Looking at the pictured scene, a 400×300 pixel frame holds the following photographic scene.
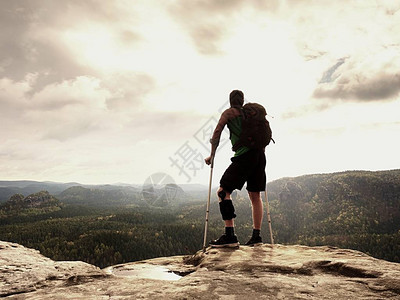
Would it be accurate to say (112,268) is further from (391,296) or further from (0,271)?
(391,296)

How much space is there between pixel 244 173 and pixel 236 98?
2450 millimetres

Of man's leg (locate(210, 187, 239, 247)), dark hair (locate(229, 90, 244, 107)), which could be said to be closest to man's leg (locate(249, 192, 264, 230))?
man's leg (locate(210, 187, 239, 247))

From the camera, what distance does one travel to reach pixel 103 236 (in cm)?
10319

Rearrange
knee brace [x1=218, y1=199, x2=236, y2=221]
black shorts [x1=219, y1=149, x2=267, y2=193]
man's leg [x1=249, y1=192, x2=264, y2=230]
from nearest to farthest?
knee brace [x1=218, y1=199, x2=236, y2=221] → black shorts [x1=219, y1=149, x2=267, y2=193] → man's leg [x1=249, y1=192, x2=264, y2=230]

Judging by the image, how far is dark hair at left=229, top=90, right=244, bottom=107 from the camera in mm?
7855

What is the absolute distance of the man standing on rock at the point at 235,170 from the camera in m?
7.37

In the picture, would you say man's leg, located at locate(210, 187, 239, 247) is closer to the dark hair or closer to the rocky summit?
the rocky summit

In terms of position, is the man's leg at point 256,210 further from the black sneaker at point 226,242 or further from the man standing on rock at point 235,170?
the black sneaker at point 226,242

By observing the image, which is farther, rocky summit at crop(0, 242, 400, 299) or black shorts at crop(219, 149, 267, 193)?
black shorts at crop(219, 149, 267, 193)

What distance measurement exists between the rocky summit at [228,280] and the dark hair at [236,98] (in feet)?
14.8

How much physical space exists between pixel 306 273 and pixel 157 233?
12071cm

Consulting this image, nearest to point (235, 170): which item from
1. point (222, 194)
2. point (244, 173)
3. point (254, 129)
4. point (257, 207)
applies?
point (244, 173)

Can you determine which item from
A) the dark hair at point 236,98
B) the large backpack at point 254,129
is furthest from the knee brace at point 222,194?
the dark hair at point 236,98

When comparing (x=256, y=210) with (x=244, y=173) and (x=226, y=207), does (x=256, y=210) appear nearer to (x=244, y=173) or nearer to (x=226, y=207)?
(x=226, y=207)
